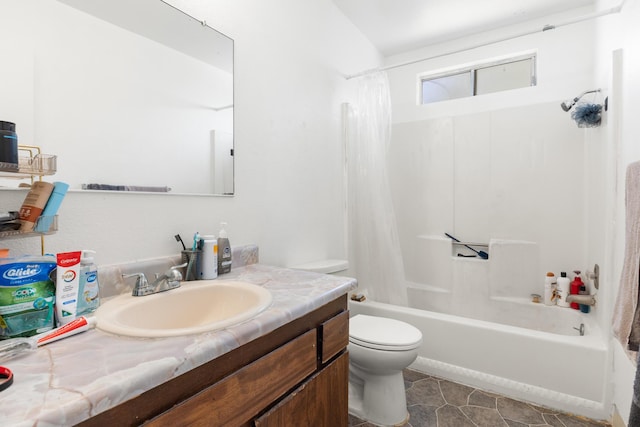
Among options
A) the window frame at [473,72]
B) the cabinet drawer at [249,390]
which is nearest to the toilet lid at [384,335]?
the cabinet drawer at [249,390]

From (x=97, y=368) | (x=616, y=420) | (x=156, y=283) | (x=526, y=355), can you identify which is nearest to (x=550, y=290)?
(x=526, y=355)

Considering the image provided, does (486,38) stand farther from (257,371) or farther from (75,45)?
(257,371)

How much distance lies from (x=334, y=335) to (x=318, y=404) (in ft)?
0.70

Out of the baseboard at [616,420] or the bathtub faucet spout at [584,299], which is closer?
the baseboard at [616,420]

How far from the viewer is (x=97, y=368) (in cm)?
55

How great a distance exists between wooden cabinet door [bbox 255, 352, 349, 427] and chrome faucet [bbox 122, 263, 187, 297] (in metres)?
0.51

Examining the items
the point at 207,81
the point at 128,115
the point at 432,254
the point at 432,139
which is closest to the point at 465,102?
the point at 432,139

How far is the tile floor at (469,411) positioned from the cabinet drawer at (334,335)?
0.84 meters

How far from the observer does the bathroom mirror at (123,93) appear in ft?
2.84

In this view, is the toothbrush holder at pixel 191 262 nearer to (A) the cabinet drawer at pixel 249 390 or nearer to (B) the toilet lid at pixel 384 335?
(A) the cabinet drawer at pixel 249 390

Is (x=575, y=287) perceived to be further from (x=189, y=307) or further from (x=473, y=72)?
(x=189, y=307)

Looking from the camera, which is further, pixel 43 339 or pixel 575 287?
pixel 575 287

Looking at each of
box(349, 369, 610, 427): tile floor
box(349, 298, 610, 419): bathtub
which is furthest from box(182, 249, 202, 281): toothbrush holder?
box(349, 298, 610, 419): bathtub

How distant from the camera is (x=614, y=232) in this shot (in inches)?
65.1
